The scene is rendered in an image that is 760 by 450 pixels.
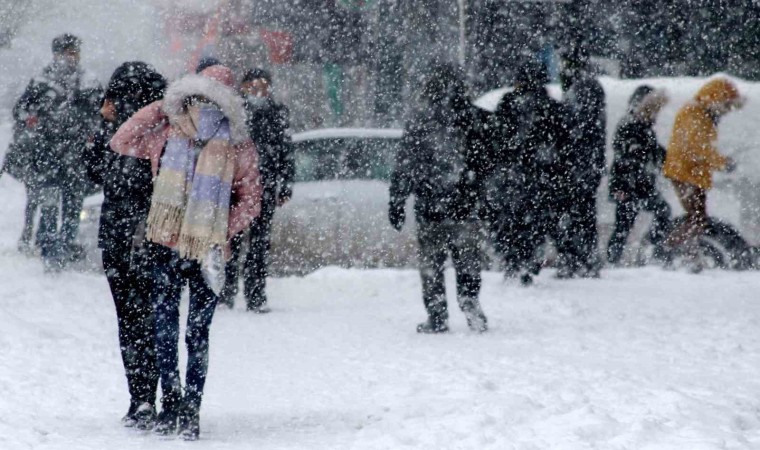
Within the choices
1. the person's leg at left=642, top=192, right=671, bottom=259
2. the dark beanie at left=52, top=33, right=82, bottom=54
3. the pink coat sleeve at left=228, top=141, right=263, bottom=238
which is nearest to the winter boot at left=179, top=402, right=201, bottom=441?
the pink coat sleeve at left=228, top=141, right=263, bottom=238

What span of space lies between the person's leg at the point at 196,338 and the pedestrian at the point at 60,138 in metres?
6.57

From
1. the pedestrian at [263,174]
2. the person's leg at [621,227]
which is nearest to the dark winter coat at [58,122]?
the pedestrian at [263,174]

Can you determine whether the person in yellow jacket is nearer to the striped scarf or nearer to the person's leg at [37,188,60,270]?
the person's leg at [37,188,60,270]

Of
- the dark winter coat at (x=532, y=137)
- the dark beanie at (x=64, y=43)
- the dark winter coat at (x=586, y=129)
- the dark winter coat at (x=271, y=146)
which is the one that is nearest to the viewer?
the dark winter coat at (x=271, y=146)

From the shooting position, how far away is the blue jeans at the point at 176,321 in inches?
228

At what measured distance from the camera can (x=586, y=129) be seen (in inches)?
478

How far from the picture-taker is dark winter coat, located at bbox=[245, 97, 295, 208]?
1043 centimetres

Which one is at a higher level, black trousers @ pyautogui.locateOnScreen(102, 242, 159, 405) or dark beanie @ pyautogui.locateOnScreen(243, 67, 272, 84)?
dark beanie @ pyautogui.locateOnScreen(243, 67, 272, 84)

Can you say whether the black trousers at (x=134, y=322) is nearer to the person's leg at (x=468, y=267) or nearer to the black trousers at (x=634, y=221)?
the person's leg at (x=468, y=267)

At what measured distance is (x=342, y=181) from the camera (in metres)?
12.4

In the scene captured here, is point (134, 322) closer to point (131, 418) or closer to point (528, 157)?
point (131, 418)

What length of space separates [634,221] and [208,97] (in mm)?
7771

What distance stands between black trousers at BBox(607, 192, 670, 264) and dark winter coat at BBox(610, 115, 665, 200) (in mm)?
141

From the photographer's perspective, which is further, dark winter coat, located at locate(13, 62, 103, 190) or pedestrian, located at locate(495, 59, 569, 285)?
dark winter coat, located at locate(13, 62, 103, 190)
